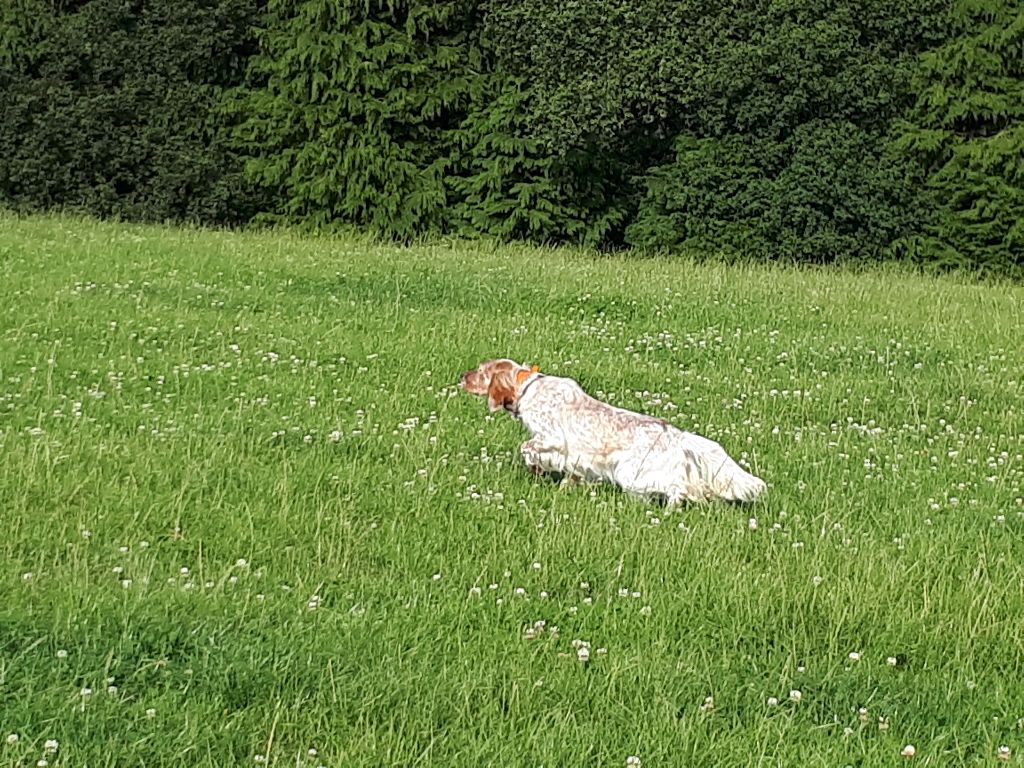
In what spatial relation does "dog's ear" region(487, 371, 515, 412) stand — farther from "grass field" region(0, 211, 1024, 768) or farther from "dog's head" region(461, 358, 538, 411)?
"grass field" region(0, 211, 1024, 768)

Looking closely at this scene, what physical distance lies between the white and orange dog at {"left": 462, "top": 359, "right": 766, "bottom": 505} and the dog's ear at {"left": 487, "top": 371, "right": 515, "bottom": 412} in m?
0.01

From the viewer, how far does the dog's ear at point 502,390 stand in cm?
709

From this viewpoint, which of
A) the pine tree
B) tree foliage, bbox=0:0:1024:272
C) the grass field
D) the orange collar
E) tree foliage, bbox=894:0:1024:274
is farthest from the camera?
the pine tree

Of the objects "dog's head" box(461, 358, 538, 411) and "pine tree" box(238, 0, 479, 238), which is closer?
"dog's head" box(461, 358, 538, 411)

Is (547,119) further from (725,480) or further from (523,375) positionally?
(725,480)

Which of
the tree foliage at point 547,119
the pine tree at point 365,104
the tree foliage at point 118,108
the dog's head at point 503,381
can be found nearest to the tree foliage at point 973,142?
the tree foliage at point 547,119

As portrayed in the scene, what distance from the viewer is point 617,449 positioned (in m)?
6.48

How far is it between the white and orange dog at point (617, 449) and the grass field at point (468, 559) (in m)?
0.16

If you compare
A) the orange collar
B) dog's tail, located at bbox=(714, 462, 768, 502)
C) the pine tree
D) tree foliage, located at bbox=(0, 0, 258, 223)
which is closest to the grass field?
dog's tail, located at bbox=(714, 462, 768, 502)

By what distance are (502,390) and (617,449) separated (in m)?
0.92

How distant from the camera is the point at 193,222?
792 inches

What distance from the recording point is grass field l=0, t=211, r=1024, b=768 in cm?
397

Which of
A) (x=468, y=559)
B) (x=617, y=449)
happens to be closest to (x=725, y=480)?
(x=617, y=449)

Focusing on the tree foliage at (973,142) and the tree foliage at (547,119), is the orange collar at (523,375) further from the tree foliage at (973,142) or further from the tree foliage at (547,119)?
the tree foliage at (973,142)
